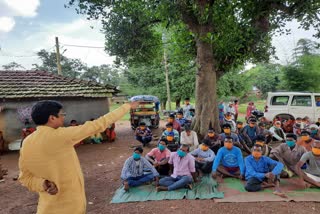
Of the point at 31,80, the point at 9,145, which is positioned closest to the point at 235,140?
the point at 9,145

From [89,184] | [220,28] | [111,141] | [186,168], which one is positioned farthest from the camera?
[111,141]

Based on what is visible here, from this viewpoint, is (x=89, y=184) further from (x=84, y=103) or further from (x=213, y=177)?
(x=84, y=103)

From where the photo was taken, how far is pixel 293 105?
13.1 meters

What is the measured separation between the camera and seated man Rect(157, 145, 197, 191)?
6.09 meters

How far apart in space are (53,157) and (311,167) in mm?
5789

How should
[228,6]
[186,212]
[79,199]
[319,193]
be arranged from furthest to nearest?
[228,6]
[319,193]
[186,212]
[79,199]

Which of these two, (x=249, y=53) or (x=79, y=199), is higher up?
(x=249, y=53)

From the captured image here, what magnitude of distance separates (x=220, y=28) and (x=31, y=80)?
920cm

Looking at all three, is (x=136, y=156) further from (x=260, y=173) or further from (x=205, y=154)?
(x=260, y=173)

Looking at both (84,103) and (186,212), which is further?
(84,103)

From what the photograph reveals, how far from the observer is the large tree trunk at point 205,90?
9.58 metres

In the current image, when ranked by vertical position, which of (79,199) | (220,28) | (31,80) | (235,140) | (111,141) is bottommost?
(111,141)

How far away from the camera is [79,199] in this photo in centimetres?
253

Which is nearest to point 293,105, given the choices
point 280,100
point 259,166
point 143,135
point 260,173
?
point 280,100
